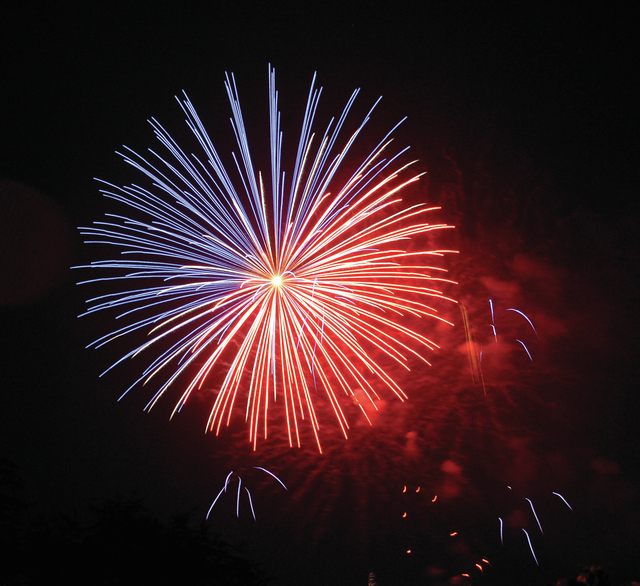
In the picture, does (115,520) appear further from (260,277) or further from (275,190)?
(275,190)

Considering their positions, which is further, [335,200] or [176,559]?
[176,559]

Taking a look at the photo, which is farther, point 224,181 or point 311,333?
point 311,333

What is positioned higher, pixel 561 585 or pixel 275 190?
pixel 275 190

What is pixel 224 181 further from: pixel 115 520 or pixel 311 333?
pixel 115 520

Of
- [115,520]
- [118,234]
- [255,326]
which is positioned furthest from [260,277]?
[115,520]

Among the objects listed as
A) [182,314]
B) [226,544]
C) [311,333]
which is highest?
[311,333]

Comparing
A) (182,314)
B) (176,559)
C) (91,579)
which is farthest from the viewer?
(176,559)

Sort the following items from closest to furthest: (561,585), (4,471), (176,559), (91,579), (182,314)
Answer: (561,585) → (4,471) → (182,314) → (91,579) → (176,559)

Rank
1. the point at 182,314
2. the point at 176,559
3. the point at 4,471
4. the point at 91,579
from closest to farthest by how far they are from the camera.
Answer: the point at 4,471
the point at 182,314
the point at 91,579
the point at 176,559

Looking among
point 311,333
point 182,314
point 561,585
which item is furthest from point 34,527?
point 561,585
